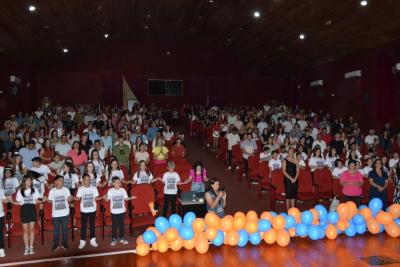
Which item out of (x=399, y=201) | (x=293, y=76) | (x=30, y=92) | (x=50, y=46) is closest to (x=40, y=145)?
(x=50, y=46)

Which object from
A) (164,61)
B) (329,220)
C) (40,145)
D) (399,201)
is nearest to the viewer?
(329,220)

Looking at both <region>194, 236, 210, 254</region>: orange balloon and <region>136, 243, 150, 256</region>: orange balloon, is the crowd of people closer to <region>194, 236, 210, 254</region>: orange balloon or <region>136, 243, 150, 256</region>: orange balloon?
<region>194, 236, 210, 254</region>: orange balloon

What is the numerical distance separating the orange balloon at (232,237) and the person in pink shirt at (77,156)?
444 cm

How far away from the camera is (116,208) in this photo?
799 cm

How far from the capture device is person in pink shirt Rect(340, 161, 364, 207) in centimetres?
934

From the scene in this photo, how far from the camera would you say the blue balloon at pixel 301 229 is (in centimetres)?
815

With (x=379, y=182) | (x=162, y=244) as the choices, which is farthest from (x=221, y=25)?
(x=162, y=244)

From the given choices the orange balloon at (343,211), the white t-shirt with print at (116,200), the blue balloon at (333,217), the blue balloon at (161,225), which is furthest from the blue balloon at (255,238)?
the white t-shirt with print at (116,200)

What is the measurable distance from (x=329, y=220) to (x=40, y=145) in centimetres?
794

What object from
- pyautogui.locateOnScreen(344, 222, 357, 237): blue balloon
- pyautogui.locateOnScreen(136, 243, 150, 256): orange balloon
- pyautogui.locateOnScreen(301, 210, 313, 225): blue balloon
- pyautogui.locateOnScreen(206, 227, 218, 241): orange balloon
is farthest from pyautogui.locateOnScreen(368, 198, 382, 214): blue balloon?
pyautogui.locateOnScreen(136, 243, 150, 256): orange balloon

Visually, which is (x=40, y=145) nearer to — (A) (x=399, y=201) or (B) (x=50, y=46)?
(B) (x=50, y=46)

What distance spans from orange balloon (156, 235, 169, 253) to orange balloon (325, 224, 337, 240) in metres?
3.19

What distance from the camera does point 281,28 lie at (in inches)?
616

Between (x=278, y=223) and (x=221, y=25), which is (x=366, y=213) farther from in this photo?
(x=221, y=25)
